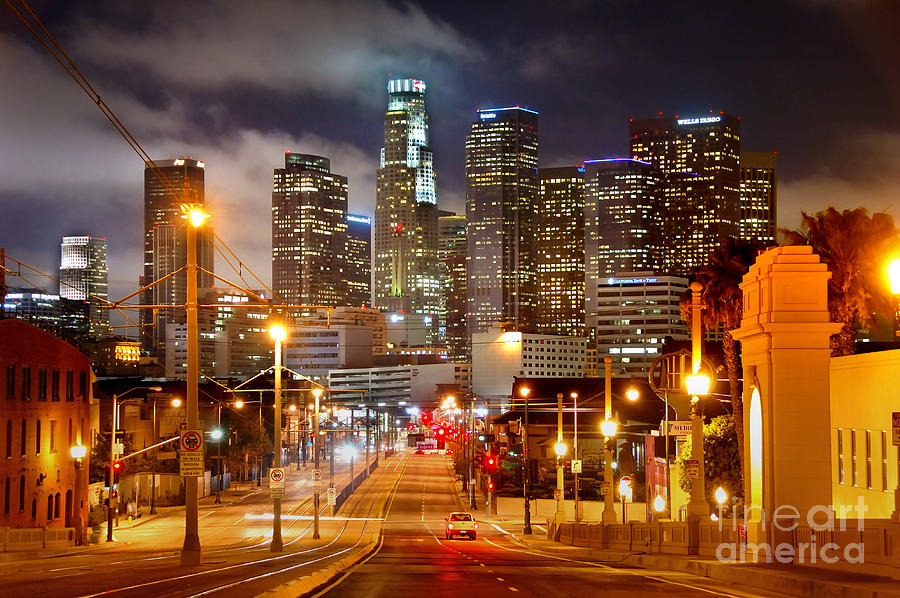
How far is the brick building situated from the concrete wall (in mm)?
37438

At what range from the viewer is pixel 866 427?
3356 cm

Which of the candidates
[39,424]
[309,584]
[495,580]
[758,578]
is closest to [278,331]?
[495,580]

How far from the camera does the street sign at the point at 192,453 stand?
30.6 meters

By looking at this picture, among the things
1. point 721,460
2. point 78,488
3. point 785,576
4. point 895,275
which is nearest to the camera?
point 895,275

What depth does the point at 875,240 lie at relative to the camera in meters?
47.6

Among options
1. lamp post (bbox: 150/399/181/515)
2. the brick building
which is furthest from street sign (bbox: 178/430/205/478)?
lamp post (bbox: 150/399/181/515)

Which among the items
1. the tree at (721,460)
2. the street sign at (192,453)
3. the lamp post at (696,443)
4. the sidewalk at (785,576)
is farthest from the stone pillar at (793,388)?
the tree at (721,460)

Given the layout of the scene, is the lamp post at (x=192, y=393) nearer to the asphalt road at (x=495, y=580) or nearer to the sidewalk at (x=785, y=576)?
the asphalt road at (x=495, y=580)

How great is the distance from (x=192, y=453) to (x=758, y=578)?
16.2m

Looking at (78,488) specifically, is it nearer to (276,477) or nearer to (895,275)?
(276,477)

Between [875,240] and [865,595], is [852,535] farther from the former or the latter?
[875,240]

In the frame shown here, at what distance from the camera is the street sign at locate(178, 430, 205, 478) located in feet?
101

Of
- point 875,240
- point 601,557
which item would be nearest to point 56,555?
point 601,557

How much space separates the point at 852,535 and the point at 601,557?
22885 mm
